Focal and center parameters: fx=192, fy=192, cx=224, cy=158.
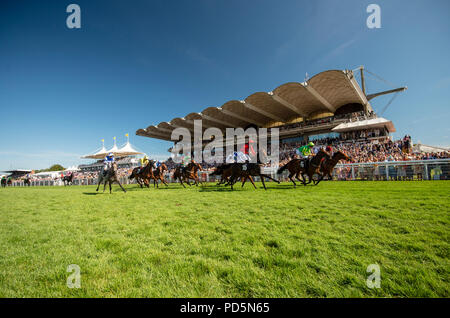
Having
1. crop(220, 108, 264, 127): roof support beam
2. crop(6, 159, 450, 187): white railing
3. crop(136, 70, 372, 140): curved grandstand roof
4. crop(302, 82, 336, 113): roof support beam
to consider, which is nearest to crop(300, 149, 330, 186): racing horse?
crop(6, 159, 450, 187): white railing

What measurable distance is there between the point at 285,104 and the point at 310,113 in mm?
8817

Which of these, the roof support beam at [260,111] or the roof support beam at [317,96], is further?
the roof support beam at [260,111]

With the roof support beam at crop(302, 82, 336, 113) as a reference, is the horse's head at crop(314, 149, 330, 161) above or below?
below

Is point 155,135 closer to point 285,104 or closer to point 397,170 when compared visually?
point 285,104

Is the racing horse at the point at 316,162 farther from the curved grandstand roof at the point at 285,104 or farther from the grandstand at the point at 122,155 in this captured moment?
the grandstand at the point at 122,155

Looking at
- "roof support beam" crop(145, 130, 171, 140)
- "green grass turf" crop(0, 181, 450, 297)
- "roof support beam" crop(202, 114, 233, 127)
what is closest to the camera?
"green grass turf" crop(0, 181, 450, 297)

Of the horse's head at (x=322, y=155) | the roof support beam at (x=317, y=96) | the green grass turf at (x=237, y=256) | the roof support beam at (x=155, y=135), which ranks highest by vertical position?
the roof support beam at (x=317, y=96)

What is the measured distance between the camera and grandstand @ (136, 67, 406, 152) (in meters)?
26.7

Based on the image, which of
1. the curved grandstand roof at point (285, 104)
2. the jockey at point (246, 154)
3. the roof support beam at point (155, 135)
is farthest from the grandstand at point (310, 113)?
the jockey at point (246, 154)

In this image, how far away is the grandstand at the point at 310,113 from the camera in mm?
26688

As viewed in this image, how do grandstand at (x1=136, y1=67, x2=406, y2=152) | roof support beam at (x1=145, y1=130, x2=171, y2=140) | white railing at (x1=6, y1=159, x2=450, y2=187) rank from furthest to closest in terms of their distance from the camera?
roof support beam at (x1=145, y1=130, x2=171, y2=140)
grandstand at (x1=136, y1=67, x2=406, y2=152)
white railing at (x1=6, y1=159, x2=450, y2=187)

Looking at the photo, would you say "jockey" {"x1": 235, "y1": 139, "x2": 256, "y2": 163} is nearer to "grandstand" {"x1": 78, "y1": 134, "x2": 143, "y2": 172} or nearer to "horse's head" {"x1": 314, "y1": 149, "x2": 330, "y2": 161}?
"horse's head" {"x1": 314, "y1": 149, "x2": 330, "y2": 161}
